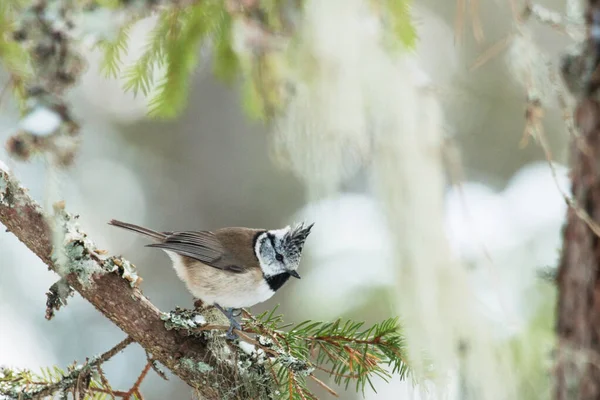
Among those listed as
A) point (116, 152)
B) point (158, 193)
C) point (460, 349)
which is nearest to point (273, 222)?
point (158, 193)

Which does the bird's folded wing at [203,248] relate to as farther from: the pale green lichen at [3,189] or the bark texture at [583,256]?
the bark texture at [583,256]

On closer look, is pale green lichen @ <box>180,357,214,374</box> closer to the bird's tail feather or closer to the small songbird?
the small songbird

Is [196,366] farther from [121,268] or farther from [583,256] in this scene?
[583,256]

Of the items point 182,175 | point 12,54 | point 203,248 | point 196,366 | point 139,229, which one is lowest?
point 196,366

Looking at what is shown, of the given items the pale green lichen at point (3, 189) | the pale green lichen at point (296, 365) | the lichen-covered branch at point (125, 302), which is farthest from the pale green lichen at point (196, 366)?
the pale green lichen at point (3, 189)

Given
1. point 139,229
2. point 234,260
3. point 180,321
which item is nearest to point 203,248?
point 234,260

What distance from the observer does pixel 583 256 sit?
155cm

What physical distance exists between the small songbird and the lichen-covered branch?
1.41ft

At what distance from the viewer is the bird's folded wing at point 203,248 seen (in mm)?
2320

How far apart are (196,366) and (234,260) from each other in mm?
721

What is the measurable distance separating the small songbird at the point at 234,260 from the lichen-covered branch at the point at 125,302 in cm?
43

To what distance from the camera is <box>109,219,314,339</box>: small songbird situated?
2201mm

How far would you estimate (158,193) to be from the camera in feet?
15.9

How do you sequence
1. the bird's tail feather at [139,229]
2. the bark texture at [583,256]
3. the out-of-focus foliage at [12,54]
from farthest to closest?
1. the bird's tail feather at [139,229]
2. the bark texture at [583,256]
3. the out-of-focus foliage at [12,54]
